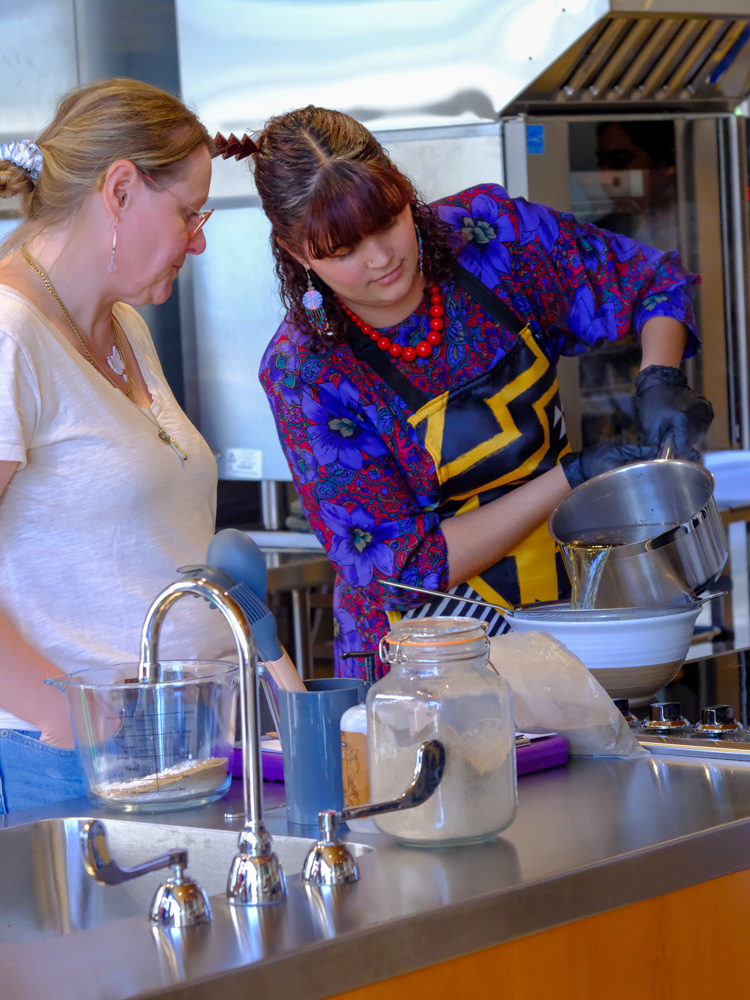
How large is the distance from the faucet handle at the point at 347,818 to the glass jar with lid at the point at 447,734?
30 millimetres

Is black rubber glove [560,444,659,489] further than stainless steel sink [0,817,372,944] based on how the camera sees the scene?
Yes

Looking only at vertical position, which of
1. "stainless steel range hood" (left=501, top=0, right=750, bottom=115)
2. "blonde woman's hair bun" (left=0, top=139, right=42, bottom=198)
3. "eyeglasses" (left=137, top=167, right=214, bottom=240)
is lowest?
"eyeglasses" (left=137, top=167, right=214, bottom=240)

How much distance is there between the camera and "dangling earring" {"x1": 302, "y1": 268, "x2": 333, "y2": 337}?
6.26 ft

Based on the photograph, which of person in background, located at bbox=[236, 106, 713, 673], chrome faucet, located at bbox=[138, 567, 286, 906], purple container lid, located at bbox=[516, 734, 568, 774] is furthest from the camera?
person in background, located at bbox=[236, 106, 713, 673]

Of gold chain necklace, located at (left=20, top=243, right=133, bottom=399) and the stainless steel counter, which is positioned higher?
gold chain necklace, located at (left=20, top=243, right=133, bottom=399)

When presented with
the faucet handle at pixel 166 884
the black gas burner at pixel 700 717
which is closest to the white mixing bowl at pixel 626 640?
the black gas burner at pixel 700 717

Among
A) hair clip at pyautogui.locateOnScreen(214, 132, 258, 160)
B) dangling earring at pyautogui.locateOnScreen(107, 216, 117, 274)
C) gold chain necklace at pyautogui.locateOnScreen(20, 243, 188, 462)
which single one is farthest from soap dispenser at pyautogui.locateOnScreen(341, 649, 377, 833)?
hair clip at pyautogui.locateOnScreen(214, 132, 258, 160)

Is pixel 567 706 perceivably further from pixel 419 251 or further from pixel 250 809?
pixel 419 251

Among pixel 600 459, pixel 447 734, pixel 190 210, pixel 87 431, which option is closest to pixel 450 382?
pixel 600 459

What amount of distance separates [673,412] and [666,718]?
1.78 feet

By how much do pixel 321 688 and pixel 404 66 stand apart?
184 centimetres

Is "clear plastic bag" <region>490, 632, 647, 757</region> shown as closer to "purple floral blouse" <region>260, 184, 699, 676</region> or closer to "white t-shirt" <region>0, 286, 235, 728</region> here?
"white t-shirt" <region>0, 286, 235, 728</region>

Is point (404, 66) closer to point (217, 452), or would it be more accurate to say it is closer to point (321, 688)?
point (217, 452)

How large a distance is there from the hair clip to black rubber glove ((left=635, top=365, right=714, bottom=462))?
26.0 inches
